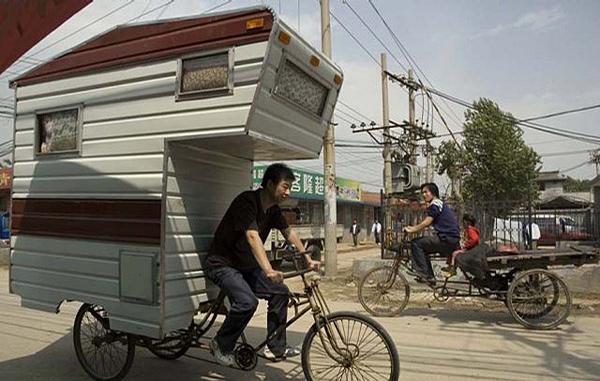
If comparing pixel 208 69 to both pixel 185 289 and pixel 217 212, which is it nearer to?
pixel 217 212

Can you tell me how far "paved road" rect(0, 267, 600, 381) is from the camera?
4672 millimetres

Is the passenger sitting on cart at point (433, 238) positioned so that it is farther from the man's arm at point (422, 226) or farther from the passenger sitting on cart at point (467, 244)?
the passenger sitting on cart at point (467, 244)

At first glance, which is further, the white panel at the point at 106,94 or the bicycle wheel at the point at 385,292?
the bicycle wheel at the point at 385,292

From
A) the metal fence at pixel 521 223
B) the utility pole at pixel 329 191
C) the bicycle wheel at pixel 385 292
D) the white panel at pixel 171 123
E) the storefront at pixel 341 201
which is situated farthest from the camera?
the storefront at pixel 341 201

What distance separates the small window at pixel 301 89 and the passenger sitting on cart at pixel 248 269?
2.00ft

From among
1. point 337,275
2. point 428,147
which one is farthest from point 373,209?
point 337,275

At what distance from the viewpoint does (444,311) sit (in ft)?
26.1

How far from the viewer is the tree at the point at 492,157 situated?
27.7m

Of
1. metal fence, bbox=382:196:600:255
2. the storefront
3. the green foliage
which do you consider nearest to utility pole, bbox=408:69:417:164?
the storefront

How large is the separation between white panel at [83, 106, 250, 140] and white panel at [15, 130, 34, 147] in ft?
2.54

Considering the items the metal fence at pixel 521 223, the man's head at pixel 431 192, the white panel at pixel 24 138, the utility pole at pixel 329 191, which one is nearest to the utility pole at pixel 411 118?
the utility pole at pixel 329 191

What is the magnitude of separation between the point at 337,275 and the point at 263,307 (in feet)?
16.9

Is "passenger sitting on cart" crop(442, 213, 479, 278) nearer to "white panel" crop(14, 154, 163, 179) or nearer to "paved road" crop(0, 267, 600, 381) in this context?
"paved road" crop(0, 267, 600, 381)

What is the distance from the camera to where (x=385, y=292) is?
7.56m
